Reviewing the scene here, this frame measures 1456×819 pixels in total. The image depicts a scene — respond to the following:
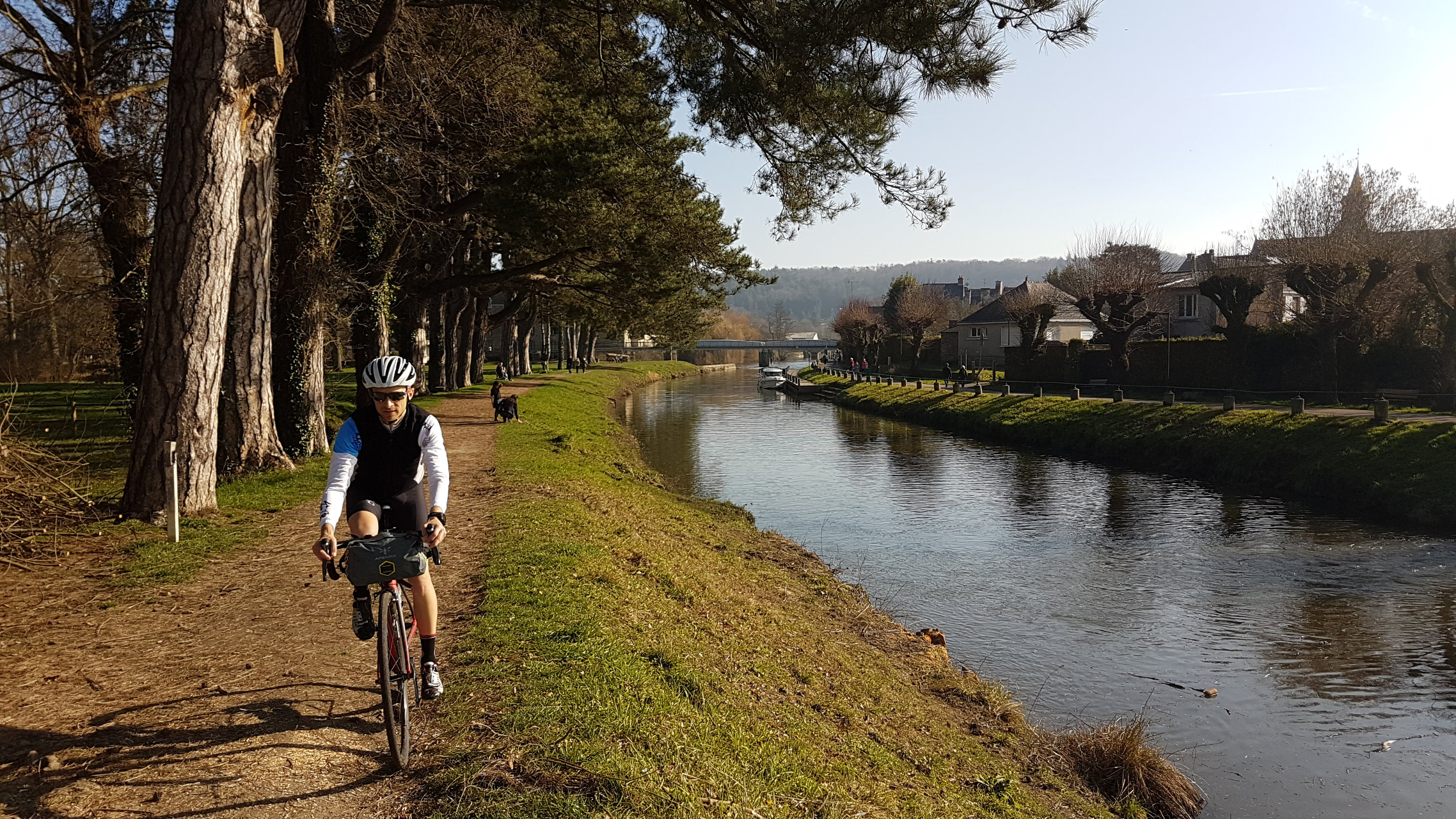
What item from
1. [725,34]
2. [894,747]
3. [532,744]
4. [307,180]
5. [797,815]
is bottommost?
[894,747]

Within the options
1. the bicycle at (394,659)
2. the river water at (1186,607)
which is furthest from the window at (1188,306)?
the bicycle at (394,659)

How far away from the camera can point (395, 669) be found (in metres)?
5.04

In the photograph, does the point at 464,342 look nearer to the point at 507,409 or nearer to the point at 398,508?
the point at 507,409

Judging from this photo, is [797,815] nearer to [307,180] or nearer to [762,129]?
[762,129]

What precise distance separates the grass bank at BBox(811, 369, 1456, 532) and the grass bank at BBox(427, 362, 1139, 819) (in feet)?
49.1

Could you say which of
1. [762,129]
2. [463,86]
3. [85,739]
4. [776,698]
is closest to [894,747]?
[776,698]

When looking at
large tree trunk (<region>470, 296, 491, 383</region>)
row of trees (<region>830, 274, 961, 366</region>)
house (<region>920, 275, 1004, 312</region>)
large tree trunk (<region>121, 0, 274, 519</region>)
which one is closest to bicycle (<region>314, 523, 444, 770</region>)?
large tree trunk (<region>121, 0, 274, 519</region>)

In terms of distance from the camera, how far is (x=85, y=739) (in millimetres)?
5215

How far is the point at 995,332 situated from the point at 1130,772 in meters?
61.9

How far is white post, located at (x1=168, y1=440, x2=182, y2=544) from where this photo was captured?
9.94 metres

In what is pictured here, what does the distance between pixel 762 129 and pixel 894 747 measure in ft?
30.3

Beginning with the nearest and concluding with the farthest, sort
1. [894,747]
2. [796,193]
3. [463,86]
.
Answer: [894,747], [796,193], [463,86]

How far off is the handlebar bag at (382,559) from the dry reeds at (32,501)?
6355 mm

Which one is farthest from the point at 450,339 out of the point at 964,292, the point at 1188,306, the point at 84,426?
the point at 964,292
